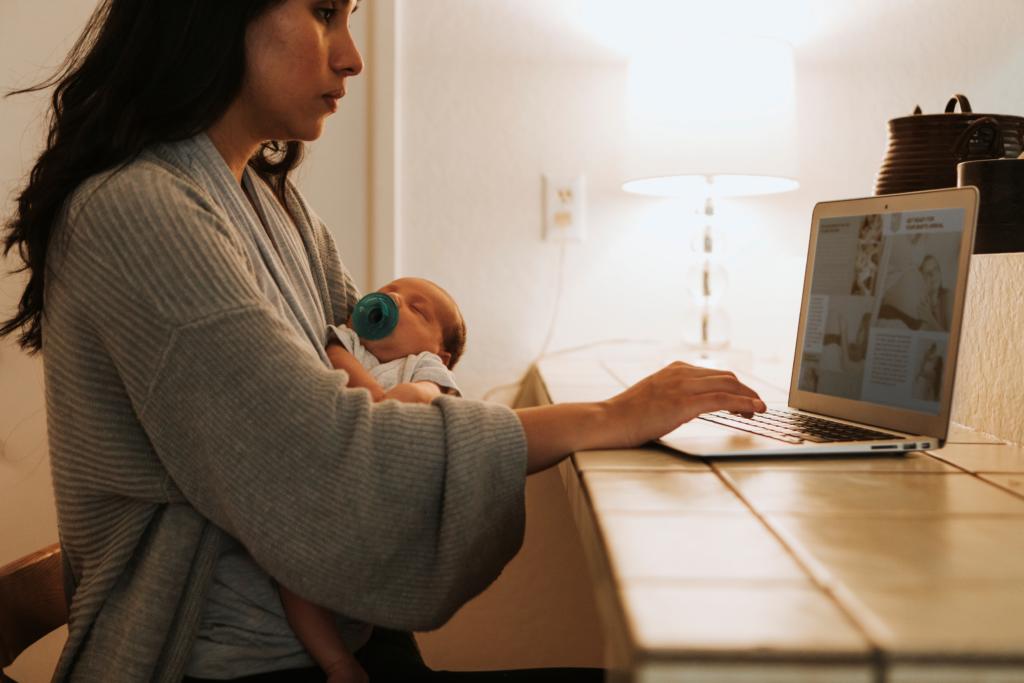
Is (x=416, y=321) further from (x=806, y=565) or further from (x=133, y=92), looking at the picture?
(x=806, y=565)

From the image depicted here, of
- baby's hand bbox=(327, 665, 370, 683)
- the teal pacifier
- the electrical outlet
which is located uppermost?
the electrical outlet

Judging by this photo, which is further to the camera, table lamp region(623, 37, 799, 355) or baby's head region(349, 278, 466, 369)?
table lamp region(623, 37, 799, 355)

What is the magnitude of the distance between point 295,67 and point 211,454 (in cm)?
45

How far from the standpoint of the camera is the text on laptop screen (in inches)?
36.1

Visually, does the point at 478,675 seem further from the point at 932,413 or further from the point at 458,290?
the point at 458,290

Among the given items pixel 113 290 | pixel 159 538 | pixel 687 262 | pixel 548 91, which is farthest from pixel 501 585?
pixel 113 290

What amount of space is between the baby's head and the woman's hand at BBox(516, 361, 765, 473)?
425 mm

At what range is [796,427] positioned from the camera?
99 cm

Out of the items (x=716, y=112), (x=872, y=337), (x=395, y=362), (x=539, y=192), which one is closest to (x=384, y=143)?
(x=539, y=192)

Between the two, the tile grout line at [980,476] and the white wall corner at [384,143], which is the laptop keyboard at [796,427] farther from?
the white wall corner at [384,143]

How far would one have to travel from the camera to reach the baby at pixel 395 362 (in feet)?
2.92

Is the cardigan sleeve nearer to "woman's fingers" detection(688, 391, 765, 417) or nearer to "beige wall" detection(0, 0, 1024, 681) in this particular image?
"woman's fingers" detection(688, 391, 765, 417)

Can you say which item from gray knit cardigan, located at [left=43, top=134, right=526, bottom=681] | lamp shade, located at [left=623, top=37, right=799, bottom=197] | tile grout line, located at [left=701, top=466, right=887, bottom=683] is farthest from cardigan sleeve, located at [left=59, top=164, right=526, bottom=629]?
lamp shade, located at [left=623, top=37, right=799, bottom=197]

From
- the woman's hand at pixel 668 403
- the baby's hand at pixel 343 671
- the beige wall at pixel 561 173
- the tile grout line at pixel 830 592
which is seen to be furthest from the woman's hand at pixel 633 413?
the beige wall at pixel 561 173
